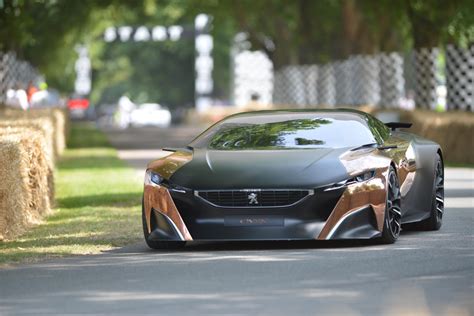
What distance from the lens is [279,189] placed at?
13.0m

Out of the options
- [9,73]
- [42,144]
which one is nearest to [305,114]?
[42,144]

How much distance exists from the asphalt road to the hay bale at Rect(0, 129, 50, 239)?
1.67 m

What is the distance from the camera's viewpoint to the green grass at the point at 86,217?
45.5 feet

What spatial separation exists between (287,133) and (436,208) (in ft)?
6.12

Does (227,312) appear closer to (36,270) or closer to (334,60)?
(36,270)

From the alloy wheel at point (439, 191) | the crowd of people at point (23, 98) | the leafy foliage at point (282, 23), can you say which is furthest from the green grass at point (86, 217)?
the leafy foliage at point (282, 23)

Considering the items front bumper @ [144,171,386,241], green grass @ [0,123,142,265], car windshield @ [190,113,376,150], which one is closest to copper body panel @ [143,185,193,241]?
front bumper @ [144,171,386,241]

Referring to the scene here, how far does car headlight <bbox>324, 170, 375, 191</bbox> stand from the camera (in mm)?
12984

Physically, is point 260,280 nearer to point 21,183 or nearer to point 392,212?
point 392,212

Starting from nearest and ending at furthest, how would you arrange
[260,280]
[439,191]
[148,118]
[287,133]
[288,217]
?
1. [260,280]
2. [288,217]
3. [287,133]
4. [439,191]
5. [148,118]

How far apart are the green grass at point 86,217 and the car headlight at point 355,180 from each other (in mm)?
2234

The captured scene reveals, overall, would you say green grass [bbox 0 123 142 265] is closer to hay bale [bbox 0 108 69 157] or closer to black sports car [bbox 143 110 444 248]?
black sports car [bbox 143 110 444 248]

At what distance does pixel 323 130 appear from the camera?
1432 cm

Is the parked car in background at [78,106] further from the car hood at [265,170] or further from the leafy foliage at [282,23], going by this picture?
the car hood at [265,170]
